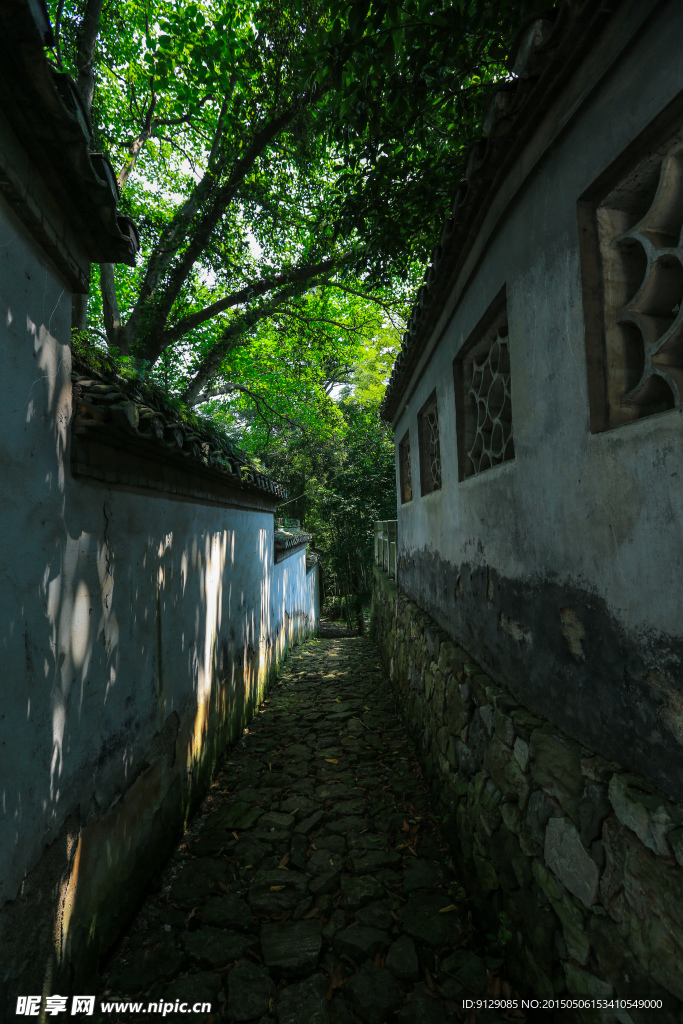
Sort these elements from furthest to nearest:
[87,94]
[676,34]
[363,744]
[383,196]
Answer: [87,94]
[363,744]
[383,196]
[676,34]

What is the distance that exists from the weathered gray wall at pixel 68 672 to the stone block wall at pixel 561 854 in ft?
7.40

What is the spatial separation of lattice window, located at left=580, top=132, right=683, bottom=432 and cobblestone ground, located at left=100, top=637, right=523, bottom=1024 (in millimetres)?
3061

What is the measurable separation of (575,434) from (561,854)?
6.40ft

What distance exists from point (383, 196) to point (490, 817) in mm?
5389

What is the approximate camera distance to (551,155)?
241 centimetres

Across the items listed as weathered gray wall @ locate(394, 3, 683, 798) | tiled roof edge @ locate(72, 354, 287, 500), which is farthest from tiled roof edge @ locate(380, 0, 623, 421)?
tiled roof edge @ locate(72, 354, 287, 500)

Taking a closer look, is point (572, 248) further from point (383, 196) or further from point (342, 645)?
point (342, 645)

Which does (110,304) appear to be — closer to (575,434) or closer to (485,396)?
(485,396)

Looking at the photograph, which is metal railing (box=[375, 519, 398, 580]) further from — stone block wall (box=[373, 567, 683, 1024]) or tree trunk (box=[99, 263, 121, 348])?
tree trunk (box=[99, 263, 121, 348])

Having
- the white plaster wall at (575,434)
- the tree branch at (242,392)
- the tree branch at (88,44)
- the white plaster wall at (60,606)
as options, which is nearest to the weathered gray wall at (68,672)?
the white plaster wall at (60,606)

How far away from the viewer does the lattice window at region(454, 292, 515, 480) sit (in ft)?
11.0

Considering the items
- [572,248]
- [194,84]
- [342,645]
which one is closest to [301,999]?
[572,248]

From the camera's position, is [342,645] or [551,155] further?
[342,645]

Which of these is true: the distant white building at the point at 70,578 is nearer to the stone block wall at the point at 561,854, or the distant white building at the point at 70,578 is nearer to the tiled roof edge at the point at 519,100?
the tiled roof edge at the point at 519,100
